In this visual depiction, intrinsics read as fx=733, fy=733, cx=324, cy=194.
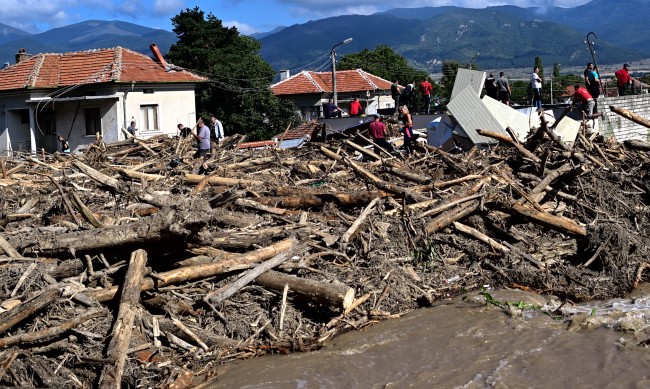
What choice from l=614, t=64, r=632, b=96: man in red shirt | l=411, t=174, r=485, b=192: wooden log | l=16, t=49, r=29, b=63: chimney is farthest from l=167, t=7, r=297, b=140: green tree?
l=411, t=174, r=485, b=192: wooden log

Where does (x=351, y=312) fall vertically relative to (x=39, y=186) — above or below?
below

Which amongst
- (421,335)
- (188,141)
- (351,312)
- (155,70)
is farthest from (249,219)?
(155,70)

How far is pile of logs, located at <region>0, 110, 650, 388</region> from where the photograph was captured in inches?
301

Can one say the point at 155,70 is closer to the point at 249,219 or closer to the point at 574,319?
the point at 249,219

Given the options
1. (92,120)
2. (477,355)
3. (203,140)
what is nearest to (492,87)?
(203,140)

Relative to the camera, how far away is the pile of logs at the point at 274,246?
25.1 ft

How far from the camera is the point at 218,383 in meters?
7.49

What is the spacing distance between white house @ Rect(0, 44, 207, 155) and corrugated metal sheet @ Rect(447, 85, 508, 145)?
18488 millimetres

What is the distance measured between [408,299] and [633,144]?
7799 millimetres

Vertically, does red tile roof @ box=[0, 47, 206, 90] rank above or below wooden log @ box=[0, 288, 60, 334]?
above

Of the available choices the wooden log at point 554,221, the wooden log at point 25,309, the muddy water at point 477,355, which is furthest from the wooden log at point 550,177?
the wooden log at point 25,309

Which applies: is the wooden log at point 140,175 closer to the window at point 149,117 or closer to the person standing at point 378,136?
the person standing at point 378,136

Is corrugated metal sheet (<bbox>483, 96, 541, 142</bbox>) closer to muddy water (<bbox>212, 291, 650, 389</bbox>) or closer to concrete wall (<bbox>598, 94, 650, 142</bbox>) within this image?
concrete wall (<bbox>598, 94, 650, 142</bbox>)

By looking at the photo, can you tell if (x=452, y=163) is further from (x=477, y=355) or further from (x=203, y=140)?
(x=477, y=355)
